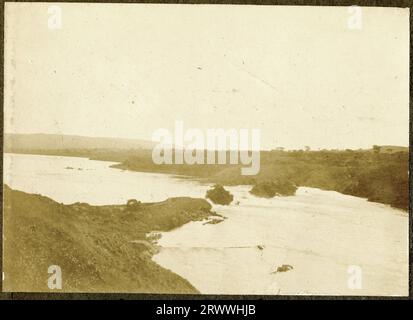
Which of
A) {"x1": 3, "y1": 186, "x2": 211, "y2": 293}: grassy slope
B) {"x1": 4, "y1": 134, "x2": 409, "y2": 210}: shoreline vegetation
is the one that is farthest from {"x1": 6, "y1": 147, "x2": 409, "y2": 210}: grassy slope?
{"x1": 3, "y1": 186, "x2": 211, "y2": 293}: grassy slope

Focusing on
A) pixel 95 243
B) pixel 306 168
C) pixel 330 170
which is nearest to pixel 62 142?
pixel 95 243

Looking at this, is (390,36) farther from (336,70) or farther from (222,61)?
(222,61)

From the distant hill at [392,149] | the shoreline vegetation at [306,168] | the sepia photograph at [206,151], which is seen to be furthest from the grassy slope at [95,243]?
the distant hill at [392,149]

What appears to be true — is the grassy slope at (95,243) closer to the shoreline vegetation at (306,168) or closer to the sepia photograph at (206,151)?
the sepia photograph at (206,151)

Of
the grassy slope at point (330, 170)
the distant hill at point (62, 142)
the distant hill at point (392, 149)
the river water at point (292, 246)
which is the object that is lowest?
the river water at point (292, 246)

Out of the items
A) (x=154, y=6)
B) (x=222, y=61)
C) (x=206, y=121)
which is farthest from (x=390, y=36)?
(x=154, y=6)

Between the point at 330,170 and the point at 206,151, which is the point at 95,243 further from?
the point at 330,170

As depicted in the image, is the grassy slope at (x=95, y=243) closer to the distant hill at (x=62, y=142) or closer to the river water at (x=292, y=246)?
the river water at (x=292, y=246)

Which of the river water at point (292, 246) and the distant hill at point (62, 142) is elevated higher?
the distant hill at point (62, 142)
